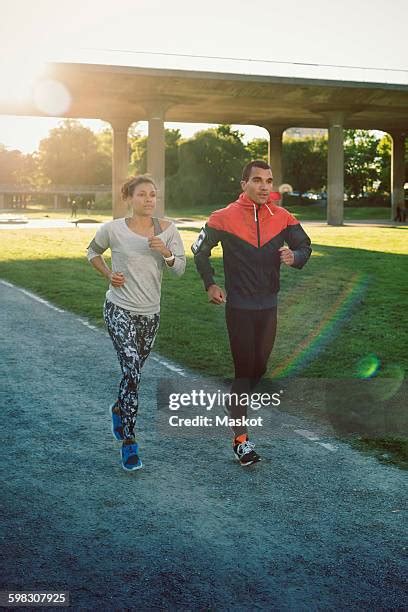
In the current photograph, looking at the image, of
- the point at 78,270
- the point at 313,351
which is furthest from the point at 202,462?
the point at 78,270

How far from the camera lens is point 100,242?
614cm

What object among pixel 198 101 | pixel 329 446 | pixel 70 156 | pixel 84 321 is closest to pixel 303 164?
pixel 198 101

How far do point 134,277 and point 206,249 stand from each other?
1.99 feet

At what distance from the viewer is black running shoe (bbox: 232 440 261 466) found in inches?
232

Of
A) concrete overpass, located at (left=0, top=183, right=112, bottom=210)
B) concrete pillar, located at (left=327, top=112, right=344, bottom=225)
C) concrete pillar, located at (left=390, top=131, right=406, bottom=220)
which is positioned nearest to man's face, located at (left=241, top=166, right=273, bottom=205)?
concrete pillar, located at (left=327, top=112, right=344, bottom=225)

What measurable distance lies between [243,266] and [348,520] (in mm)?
2033

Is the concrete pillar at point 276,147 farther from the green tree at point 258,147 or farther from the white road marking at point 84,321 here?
the white road marking at point 84,321

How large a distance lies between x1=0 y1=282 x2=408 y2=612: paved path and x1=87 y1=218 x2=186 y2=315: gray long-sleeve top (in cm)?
124

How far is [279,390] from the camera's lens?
28.0 ft

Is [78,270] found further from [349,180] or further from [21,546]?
[349,180]

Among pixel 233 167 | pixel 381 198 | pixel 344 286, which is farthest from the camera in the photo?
pixel 233 167

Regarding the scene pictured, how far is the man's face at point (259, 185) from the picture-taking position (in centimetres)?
584

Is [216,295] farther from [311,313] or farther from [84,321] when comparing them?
[311,313]

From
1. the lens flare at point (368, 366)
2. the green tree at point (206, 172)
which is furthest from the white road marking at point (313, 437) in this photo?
the green tree at point (206, 172)
